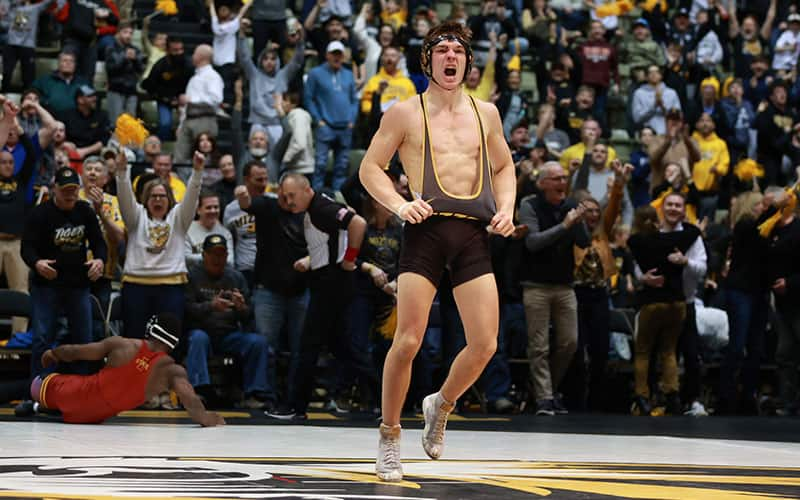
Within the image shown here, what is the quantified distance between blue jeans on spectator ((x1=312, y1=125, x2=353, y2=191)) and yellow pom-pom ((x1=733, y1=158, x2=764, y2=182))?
165 inches

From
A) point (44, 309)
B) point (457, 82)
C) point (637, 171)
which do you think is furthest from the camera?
point (637, 171)

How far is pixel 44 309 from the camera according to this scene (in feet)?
35.3

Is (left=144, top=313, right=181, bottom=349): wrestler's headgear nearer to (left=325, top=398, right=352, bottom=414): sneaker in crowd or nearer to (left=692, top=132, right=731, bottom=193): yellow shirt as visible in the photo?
(left=325, top=398, right=352, bottom=414): sneaker in crowd

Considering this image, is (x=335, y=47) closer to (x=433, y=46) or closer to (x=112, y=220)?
(x=112, y=220)

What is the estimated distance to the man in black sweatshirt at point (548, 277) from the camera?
39.2ft

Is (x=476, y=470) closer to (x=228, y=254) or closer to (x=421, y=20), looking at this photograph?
(x=228, y=254)

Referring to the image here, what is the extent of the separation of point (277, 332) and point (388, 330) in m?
0.90

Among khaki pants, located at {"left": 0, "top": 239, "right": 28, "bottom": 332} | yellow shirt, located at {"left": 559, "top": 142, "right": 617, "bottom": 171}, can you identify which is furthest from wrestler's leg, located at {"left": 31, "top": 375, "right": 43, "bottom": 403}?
yellow shirt, located at {"left": 559, "top": 142, "right": 617, "bottom": 171}

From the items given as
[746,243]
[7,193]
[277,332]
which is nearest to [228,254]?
[277,332]

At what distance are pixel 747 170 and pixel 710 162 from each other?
2.90 ft

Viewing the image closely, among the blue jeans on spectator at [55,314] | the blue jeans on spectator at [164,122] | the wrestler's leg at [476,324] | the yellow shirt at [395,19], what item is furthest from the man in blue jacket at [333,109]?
the wrestler's leg at [476,324]

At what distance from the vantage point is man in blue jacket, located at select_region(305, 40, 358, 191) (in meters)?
15.7

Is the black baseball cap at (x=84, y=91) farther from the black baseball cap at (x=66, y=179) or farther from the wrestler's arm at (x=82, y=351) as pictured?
the wrestler's arm at (x=82, y=351)

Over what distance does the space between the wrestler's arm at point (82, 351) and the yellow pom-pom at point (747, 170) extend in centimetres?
735
